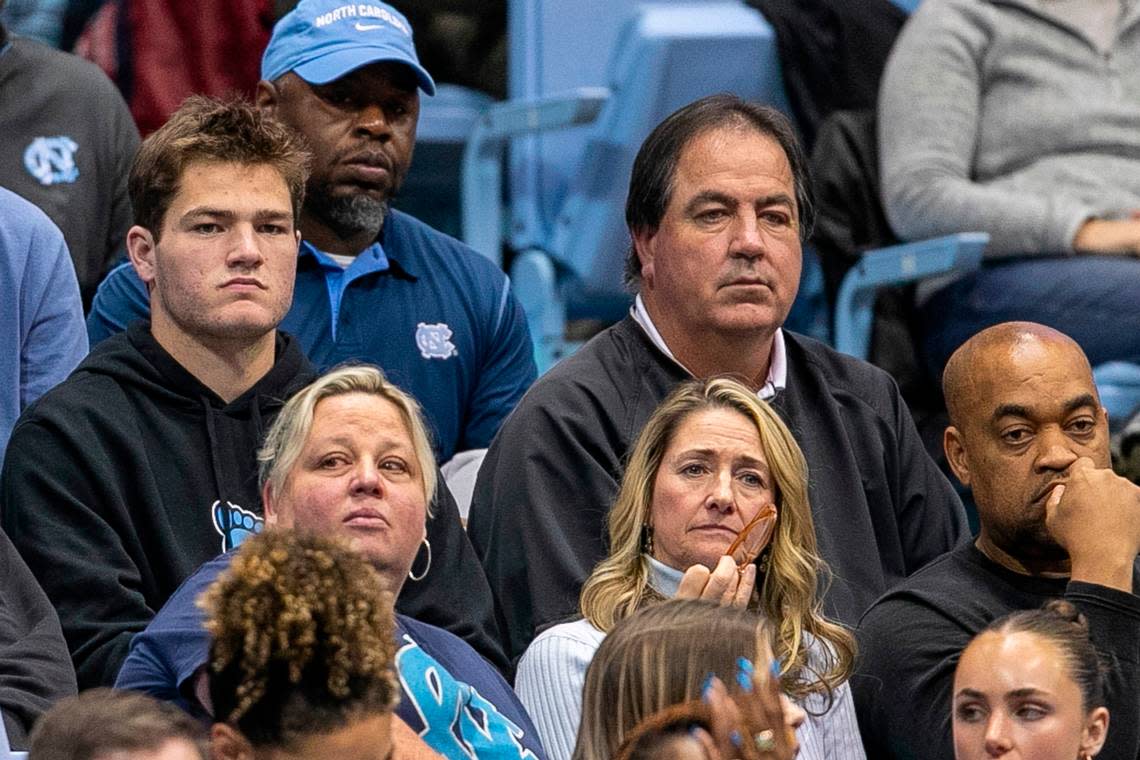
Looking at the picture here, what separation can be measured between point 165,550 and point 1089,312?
7.83ft

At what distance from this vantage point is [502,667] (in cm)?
323

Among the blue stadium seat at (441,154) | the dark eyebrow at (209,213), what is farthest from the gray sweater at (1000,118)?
the dark eyebrow at (209,213)

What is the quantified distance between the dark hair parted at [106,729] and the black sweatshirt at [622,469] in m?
1.20

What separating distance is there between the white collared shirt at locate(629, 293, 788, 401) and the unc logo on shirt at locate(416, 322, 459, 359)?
46 cm

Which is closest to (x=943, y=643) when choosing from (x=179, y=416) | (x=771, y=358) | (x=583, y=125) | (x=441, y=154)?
(x=771, y=358)

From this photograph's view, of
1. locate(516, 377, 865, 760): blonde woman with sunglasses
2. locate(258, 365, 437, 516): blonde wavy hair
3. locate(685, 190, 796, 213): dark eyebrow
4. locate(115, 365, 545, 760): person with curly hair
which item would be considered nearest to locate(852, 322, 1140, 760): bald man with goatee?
locate(516, 377, 865, 760): blonde woman with sunglasses

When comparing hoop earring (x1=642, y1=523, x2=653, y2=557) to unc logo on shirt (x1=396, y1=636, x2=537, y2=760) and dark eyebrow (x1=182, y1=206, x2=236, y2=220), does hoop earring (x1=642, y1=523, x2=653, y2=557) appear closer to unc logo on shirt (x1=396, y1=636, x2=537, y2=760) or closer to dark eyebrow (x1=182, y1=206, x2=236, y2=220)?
unc logo on shirt (x1=396, y1=636, x2=537, y2=760)

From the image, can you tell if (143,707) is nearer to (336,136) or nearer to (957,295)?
(336,136)

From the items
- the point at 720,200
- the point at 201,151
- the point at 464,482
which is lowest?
the point at 464,482

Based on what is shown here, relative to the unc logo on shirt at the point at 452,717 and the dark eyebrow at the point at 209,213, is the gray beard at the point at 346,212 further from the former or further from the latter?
the unc logo on shirt at the point at 452,717

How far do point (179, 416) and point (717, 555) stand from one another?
858 millimetres

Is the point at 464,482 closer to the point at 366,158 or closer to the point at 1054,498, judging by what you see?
the point at 366,158

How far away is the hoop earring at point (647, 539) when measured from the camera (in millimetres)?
3205

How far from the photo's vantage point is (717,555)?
3.13 m
